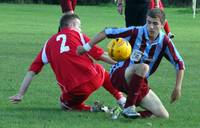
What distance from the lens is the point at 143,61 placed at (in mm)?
7277

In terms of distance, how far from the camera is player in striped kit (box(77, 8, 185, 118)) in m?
7.01

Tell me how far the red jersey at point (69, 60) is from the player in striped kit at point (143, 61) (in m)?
0.30

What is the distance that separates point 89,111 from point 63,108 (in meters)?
0.31

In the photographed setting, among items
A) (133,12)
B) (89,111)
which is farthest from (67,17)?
(133,12)

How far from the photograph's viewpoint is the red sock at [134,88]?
A: 6.99 meters

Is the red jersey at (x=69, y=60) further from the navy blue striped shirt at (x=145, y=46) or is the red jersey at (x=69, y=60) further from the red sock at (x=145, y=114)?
the red sock at (x=145, y=114)

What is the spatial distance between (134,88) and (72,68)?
0.84m

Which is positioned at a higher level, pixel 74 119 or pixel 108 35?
pixel 108 35

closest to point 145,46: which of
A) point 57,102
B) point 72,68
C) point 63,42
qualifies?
point 72,68

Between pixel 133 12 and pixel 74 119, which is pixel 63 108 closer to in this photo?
pixel 74 119

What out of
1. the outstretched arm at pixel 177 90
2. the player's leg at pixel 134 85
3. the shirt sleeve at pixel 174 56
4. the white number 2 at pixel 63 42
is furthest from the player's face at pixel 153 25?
the white number 2 at pixel 63 42

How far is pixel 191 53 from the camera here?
1584 cm

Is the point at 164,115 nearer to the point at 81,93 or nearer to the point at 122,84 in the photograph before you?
the point at 122,84

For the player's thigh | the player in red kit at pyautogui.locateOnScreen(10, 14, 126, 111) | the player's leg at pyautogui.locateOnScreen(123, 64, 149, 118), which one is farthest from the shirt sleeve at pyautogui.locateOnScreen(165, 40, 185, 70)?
the player in red kit at pyautogui.locateOnScreen(10, 14, 126, 111)
